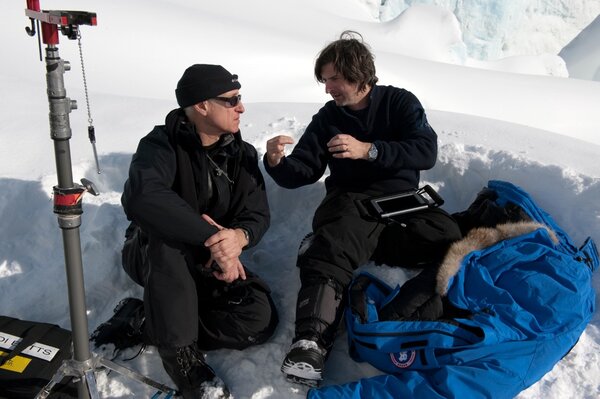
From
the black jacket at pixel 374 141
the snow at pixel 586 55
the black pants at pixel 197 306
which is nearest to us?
the black pants at pixel 197 306

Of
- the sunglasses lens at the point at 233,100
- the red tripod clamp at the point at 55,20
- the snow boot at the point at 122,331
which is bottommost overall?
the snow boot at the point at 122,331

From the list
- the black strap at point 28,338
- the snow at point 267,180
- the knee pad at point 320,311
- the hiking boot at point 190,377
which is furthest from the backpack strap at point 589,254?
the black strap at point 28,338

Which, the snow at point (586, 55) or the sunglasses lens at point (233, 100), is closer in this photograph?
the sunglasses lens at point (233, 100)

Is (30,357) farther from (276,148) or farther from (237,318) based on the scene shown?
(276,148)

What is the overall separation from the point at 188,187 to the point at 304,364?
2.85 feet

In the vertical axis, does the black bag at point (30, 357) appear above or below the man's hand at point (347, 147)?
below

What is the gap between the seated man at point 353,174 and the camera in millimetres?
2129

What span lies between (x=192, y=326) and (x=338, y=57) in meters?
1.40

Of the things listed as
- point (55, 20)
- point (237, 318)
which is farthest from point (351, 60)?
point (55, 20)

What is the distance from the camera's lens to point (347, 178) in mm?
2623

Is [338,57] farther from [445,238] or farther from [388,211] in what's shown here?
[445,238]

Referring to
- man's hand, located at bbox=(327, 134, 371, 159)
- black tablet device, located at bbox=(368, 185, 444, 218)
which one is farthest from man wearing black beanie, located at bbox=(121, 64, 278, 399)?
black tablet device, located at bbox=(368, 185, 444, 218)

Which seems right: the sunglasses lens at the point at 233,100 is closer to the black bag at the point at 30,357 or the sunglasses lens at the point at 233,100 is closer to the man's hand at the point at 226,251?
the man's hand at the point at 226,251

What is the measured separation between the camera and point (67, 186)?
1497mm
